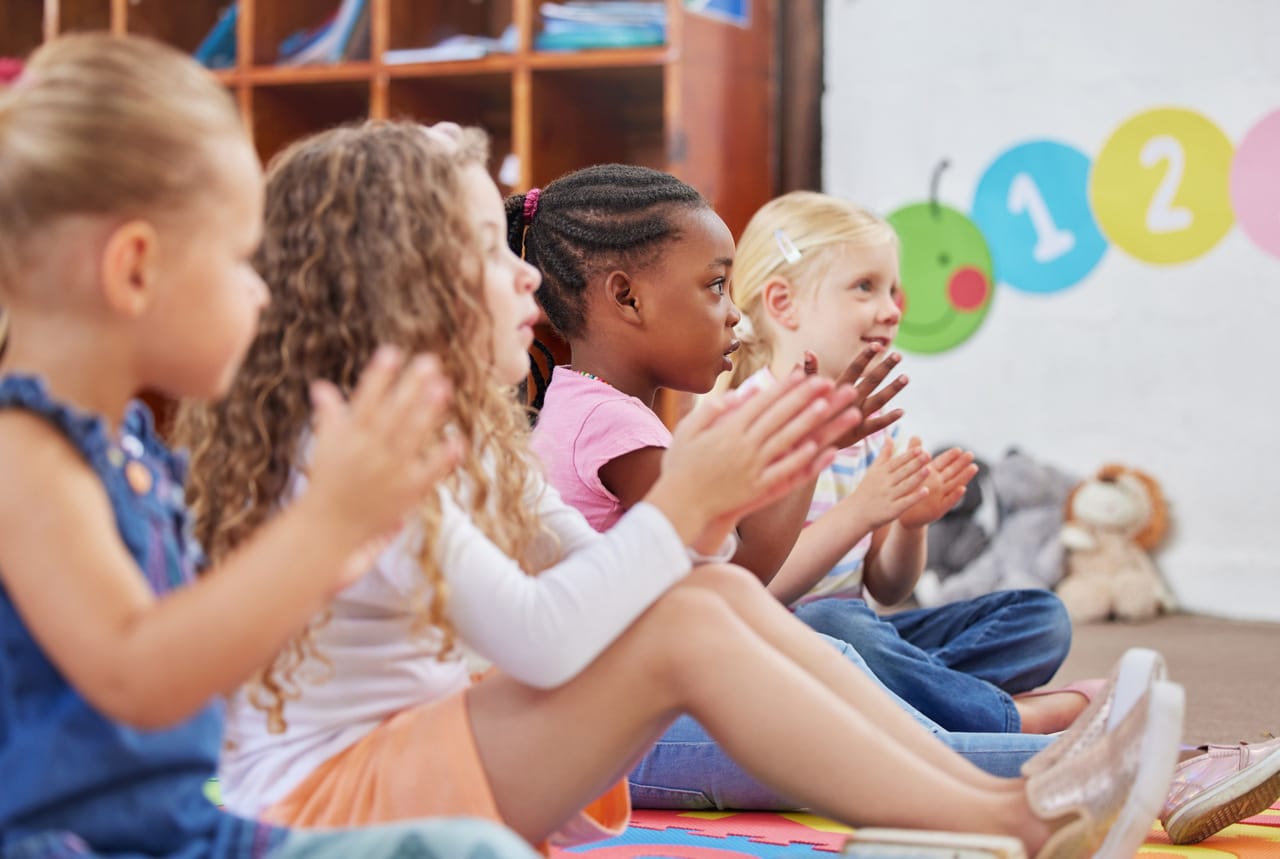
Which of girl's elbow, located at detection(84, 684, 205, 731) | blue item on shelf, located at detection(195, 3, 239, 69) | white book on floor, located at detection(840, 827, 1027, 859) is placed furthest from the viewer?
blue item on shelf, located at detection(195, 3, 239, 69)

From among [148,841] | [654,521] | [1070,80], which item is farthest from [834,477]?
[1070,80]

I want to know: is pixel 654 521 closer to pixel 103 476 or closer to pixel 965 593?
pixel 103 476

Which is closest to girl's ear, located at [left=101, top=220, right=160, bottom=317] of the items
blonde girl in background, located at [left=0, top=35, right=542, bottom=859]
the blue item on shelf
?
blonde girl in background, located at [left=0, top=35, right=542, bottom=859]

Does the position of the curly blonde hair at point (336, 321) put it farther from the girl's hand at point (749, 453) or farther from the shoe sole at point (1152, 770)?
the shoe sole at point (1152, 770)

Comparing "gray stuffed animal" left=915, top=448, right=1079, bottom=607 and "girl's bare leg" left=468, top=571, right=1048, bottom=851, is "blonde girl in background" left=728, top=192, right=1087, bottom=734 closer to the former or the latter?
"girl's bare leg" left=468, top=571, right=1048, bottom=851

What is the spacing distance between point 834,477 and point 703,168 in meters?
1.18

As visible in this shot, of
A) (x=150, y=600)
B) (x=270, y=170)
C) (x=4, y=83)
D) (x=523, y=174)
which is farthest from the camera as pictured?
(x=523, y=174)

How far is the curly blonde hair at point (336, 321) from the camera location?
0.87m

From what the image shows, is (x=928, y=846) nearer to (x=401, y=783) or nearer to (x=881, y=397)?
(x=401, y=783)

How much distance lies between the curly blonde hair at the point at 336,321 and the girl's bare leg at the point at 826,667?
16 centimetres

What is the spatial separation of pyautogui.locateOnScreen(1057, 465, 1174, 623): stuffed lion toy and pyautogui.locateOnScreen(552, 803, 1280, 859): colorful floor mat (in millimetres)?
1236

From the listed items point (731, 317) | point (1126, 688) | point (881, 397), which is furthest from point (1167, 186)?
point (1126, 688)

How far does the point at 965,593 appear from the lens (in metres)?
2.70

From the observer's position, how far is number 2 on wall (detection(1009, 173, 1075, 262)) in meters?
2.83
